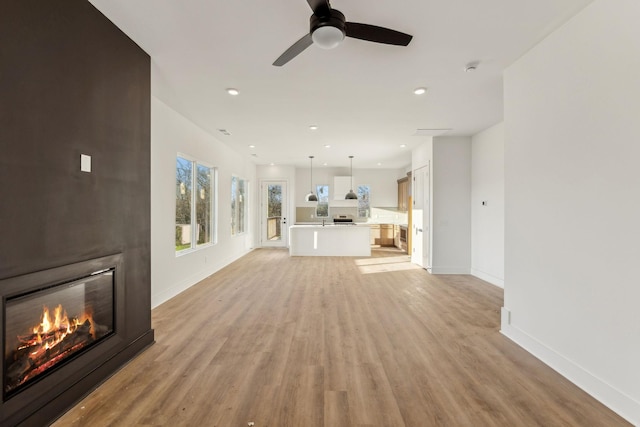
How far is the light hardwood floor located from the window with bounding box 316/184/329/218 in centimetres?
608

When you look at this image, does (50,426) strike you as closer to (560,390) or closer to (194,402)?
(194,402)

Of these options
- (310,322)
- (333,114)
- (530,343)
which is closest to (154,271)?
(310,322)

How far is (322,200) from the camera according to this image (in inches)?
402

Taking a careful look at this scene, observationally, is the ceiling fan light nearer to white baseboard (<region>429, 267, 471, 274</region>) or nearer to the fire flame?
the fire flame

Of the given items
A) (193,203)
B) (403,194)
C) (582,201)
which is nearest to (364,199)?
(403,194)

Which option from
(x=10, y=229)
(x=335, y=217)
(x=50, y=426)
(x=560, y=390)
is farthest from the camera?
(x=335, y=217)

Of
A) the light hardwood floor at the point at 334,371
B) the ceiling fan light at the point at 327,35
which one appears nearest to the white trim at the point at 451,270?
the light hardwood floor at the point at 334,371

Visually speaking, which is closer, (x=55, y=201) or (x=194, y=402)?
(x=55, y=201)

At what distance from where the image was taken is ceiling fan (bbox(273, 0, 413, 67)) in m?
1.77

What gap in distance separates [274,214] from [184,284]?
5128 mm

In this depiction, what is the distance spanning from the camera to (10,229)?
1553 millimetres

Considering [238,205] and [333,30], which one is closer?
[333,30]

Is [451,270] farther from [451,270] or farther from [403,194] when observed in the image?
[403,194]

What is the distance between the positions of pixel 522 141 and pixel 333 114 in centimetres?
256
